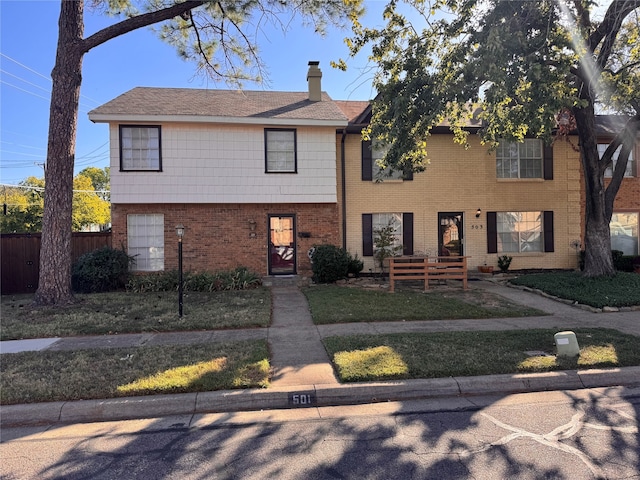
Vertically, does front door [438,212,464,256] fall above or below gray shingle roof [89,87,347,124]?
below

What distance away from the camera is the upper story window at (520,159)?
14.3m

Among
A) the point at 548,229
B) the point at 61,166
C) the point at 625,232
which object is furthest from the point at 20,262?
the point at 625,232

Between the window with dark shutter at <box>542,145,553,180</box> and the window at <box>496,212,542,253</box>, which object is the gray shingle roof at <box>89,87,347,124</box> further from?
the window with dark shutter at <box>542,145,553,180</box>

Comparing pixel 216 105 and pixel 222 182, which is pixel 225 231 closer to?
pixel 222 182

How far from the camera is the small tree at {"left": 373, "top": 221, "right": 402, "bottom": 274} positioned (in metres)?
12.7

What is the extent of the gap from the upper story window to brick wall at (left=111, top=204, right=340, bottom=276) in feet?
22.1

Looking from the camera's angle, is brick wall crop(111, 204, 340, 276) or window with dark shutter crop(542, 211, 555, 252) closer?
brick wall crop(111, 204, 340, 276)

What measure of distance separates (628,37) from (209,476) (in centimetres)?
1375

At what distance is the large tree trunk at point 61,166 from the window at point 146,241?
329cm

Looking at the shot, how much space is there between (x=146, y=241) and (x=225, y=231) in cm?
252

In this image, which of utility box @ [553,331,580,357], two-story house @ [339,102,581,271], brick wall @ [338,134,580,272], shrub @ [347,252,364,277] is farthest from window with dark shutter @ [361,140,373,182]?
utility box @ [553,331,580,357]

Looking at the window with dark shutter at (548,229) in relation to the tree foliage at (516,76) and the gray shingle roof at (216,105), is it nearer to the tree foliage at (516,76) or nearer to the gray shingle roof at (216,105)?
the tree foliage at (516,76)

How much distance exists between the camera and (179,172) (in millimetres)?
12266

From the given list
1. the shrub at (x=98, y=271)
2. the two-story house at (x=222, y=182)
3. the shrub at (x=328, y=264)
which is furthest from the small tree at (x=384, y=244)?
the shrub at (x=98, y=271)
